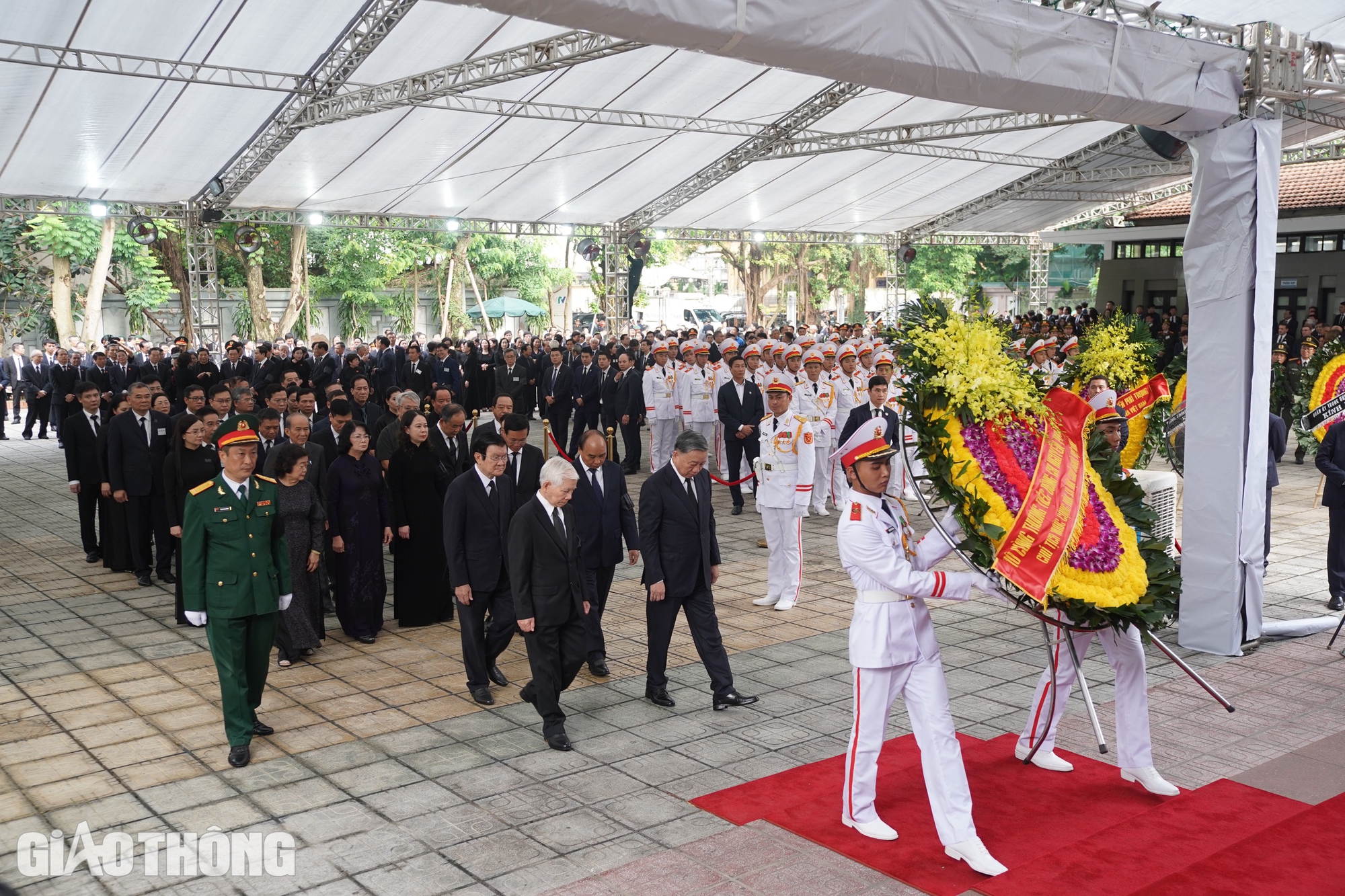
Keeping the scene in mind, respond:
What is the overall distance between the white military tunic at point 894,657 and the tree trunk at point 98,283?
26.1 meters

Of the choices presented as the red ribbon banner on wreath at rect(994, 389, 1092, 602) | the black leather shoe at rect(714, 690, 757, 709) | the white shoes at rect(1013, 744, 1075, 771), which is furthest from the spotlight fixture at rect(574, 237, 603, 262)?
the white shoes at rect(1013, 744, 1075, 771)

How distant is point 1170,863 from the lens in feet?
15.0

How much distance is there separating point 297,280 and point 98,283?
17.6 ft

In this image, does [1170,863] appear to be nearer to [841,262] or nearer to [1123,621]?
[1123,621]

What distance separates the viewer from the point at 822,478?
13266 mm

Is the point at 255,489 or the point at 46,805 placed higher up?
the point at 255,489

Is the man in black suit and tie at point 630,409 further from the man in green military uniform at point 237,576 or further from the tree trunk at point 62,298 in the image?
the tree trunk at point 62,298

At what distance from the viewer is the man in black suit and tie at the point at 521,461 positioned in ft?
24.1

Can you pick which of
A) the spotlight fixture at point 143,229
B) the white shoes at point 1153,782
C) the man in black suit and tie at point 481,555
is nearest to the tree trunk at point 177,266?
the spotlight fixture at point 143,229

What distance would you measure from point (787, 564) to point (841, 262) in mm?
38166

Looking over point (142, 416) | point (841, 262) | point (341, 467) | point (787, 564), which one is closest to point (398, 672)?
point (341, 467)

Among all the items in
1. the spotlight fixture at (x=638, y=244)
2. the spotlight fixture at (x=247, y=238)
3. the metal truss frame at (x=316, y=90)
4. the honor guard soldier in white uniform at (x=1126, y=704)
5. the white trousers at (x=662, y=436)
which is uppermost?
the metal truss frame at (x=316, y=90)

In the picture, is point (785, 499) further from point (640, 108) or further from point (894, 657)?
point (640, 108)

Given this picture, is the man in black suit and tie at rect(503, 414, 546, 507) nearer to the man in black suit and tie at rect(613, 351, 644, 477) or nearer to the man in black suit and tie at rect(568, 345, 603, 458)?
the man in black suit and tie at rect(613, 351, 644, 477)
